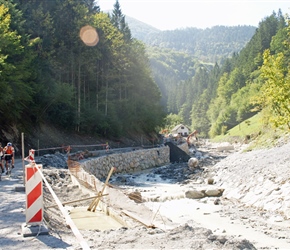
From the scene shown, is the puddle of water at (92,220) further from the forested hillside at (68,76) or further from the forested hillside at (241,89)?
the forested hillside at (241,89)

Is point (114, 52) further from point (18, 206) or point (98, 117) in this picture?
point (18, 206)

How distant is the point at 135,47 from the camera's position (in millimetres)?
62625

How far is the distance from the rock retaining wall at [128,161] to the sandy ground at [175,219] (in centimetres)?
280

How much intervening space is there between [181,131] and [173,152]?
69031 millimetres

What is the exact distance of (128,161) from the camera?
35.3 m

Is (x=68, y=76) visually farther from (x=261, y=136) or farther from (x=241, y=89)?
(x=241, y=89)

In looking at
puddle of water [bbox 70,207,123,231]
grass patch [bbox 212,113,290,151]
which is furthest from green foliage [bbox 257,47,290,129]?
puddle of water [bbox 70,207,123,231]

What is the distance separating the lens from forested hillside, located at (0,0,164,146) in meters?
26.7

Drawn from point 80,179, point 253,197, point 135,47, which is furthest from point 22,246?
point 135,47

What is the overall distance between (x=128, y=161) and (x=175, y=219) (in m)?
20.4

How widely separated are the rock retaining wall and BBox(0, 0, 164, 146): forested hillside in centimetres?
627

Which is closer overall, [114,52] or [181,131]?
[114,52]

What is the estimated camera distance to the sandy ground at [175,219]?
650 cm

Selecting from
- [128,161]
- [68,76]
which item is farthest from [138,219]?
[68,76]
